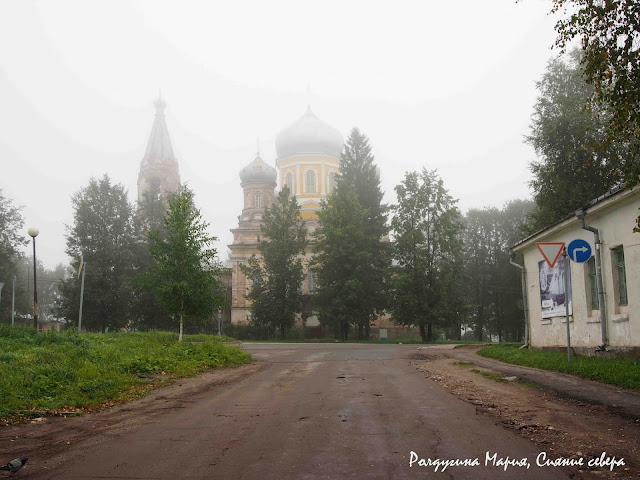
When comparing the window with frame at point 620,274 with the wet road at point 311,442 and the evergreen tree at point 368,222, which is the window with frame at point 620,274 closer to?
the wet road at point 311,442

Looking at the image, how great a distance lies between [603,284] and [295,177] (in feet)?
157

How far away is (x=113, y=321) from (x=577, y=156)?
→ 37.6 m

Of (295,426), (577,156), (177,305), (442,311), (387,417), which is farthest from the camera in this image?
(442,311)

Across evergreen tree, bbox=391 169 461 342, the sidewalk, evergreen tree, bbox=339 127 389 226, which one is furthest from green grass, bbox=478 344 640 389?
evergreen tree, bbox=339 127 389 226

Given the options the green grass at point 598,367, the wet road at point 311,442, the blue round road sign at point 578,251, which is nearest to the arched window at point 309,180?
the green grass at point 598,367

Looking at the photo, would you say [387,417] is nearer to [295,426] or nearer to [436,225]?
[295,426]

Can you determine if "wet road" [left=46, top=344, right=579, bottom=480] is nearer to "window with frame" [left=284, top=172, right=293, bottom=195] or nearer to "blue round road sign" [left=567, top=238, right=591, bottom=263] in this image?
"blue round road sign" [left=567, top=238, right=591, bottom=263]

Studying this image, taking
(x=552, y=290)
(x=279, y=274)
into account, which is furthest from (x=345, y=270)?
(x=552, y=290)

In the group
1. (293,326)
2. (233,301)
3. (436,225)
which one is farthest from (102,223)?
(436,225)

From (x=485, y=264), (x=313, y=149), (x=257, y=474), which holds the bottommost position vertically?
(x=257, y=474)

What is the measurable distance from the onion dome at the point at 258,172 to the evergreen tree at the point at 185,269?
3702 centimetres

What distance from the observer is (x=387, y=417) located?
7.43m

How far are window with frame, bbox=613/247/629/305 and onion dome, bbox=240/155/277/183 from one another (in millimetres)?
49701

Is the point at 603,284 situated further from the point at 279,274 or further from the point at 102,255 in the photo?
the point at 102,255
